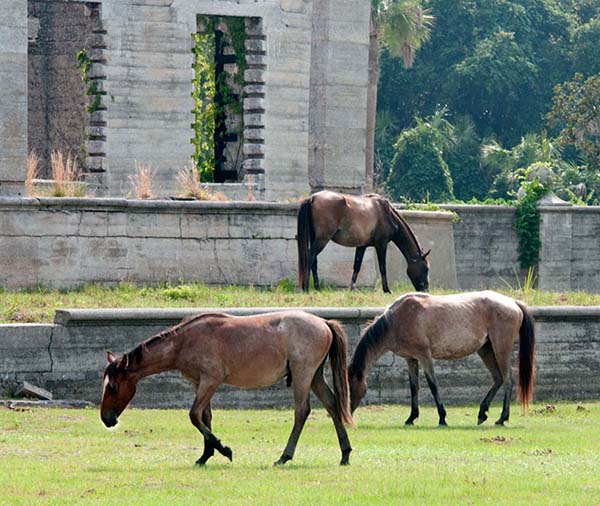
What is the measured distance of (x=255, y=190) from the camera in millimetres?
33375

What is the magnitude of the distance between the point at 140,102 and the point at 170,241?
14.5ft

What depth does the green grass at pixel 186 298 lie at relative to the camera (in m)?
23.7

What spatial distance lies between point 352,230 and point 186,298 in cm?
321

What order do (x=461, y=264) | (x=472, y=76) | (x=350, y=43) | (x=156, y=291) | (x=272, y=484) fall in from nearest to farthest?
(x=272, y=484) < (x=156, y=291) < (x=350, y=43) < (x=461, y=264) < (x=472, y=76)

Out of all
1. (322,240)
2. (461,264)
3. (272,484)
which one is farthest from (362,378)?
(461,264)

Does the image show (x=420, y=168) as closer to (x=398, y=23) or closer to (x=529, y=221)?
(x=398, y=23)

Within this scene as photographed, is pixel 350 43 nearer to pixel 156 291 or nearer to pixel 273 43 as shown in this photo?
pixel 273 43

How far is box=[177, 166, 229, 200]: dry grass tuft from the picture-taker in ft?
97.2

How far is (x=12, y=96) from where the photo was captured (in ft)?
100

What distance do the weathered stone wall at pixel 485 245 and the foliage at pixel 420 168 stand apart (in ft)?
81.7


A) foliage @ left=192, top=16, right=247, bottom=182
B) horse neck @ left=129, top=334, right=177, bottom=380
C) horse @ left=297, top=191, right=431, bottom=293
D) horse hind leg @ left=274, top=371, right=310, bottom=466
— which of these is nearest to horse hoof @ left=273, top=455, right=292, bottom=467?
horse hind leg @ left=274, top=371, right=310, bottom=466

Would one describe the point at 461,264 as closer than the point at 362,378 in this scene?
No

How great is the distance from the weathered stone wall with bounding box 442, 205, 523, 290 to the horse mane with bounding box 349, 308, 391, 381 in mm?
17715

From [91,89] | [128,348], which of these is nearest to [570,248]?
[91,89]
